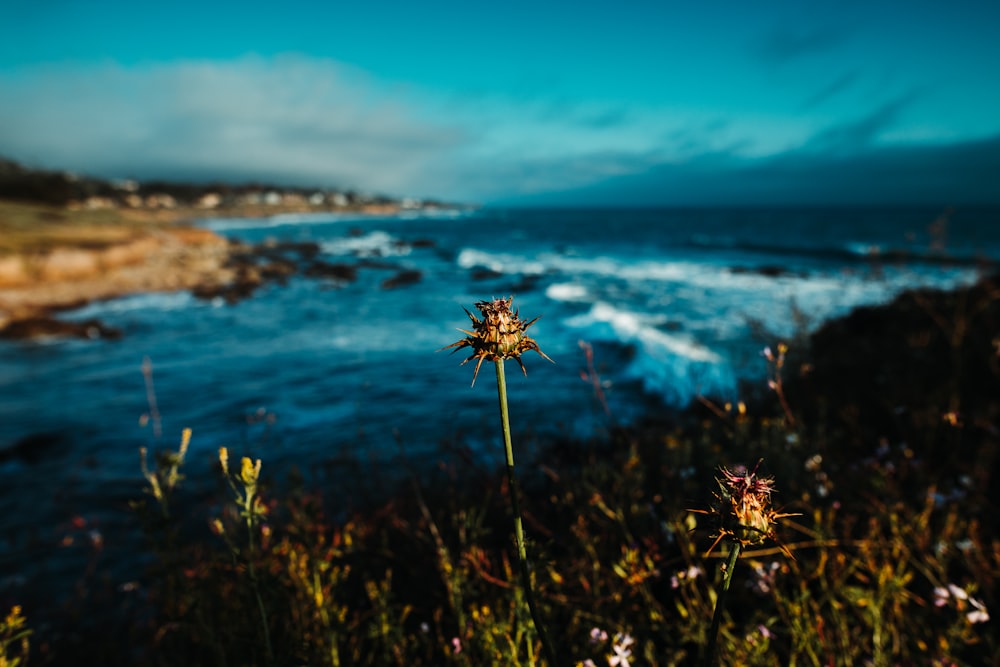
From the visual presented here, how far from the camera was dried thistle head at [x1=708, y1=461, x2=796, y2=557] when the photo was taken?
96cm

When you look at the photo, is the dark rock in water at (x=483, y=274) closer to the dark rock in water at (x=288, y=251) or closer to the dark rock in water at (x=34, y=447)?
the dark rock in water at (x=288, y=251)

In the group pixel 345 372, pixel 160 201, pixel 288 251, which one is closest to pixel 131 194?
pixel 160 201

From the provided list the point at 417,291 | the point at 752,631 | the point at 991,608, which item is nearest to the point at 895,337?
the point at 991,608

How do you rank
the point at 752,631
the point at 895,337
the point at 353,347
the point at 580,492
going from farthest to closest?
the point at 353,347, the point at 895,337, the point at 580,492, the point at 752,631

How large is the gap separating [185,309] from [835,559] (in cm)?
2175

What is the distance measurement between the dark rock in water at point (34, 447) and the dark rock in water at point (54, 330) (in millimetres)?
8059

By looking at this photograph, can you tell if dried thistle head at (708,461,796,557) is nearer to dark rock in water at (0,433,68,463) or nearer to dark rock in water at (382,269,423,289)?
dark rock in water at (0,433,68,463)

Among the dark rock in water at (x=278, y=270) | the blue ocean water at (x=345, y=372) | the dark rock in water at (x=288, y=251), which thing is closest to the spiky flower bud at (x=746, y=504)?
the blue ocean water at (x=345, y=372)

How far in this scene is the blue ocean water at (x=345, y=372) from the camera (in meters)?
6.35

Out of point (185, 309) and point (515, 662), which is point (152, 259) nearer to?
point (185, 309)

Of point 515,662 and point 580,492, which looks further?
point 580,492

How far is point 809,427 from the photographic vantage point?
4438mm

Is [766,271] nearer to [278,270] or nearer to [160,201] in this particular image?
[278,270]

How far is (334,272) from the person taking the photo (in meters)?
28.8
